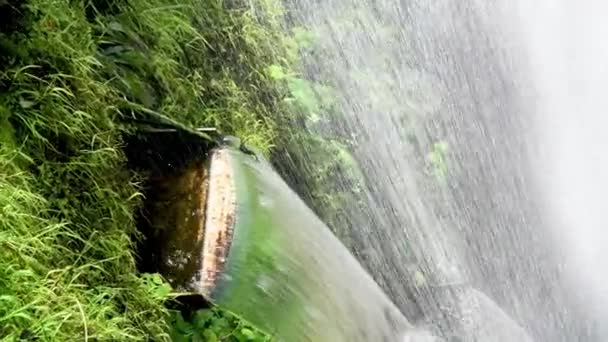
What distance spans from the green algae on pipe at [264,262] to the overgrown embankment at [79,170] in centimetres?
13

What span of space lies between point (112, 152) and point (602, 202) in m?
9.78

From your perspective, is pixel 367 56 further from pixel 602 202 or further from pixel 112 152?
pixel 602 202

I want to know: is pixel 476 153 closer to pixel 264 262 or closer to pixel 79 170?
pixel 264 262

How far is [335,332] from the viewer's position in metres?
3.17

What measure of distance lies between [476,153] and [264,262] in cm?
616

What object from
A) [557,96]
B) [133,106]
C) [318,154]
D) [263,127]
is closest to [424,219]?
[318,154]

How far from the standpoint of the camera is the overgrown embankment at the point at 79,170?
213cm

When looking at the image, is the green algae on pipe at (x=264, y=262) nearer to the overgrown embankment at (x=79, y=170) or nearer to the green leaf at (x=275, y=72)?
the overgrown embankment at (x=79, y=170)

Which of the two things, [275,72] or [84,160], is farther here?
[275,72]

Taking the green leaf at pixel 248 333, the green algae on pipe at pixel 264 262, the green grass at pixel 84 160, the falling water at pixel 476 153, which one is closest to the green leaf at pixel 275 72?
the falling water at pixel 476 153

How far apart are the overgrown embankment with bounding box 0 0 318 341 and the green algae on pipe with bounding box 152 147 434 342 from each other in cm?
13

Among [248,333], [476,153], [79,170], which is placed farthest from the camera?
[476,153]

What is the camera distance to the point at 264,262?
299 centimetres

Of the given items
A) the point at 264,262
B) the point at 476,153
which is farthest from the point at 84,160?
the point at 476,153
